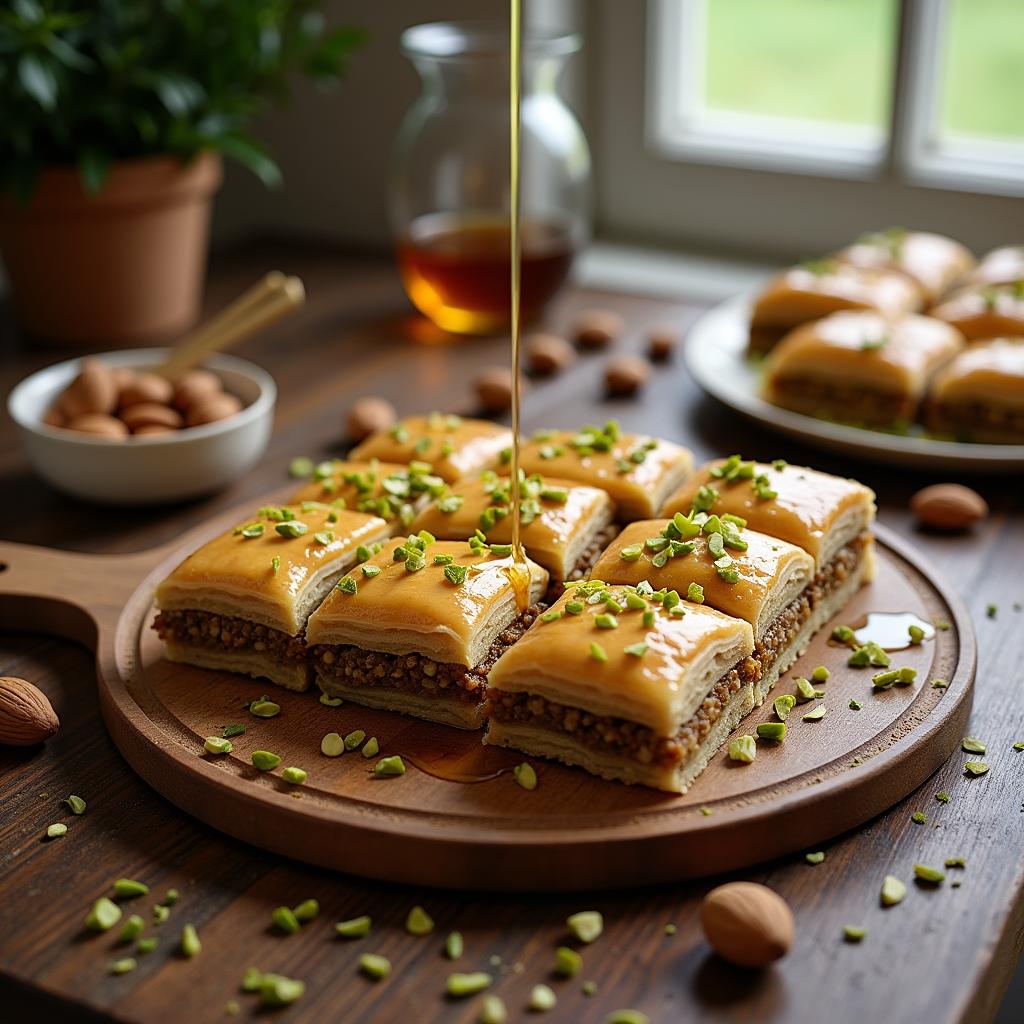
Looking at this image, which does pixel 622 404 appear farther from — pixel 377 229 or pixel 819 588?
pixel 377 229

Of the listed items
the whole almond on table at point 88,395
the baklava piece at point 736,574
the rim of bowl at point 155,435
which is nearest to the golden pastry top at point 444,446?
the rim of bowl at point 155,435

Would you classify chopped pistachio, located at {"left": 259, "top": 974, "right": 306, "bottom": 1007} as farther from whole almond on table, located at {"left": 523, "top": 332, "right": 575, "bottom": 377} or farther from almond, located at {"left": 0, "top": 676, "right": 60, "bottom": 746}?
whole almond on table, located at {"left": 523, "top": 332, "right": 575, "bottom": 377}

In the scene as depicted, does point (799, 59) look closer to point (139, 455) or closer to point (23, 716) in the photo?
point (139, 455)

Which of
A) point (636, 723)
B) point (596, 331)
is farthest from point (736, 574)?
point (596, 331)

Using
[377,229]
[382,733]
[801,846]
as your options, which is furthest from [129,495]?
[377,229]

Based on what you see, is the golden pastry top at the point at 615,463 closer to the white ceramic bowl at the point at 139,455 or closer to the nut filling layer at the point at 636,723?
the nut filling layer at the point at 636,723

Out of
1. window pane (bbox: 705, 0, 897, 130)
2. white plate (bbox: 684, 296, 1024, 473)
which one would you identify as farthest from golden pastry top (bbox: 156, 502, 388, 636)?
window pane (bbox: 705, 0, 897, 130)

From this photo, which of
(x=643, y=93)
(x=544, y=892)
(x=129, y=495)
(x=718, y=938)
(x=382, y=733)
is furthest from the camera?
(x=643, y=93)
